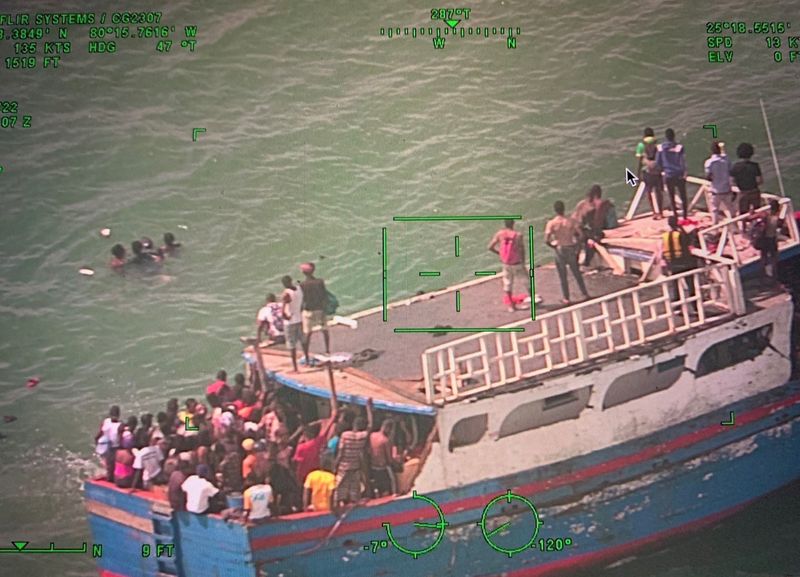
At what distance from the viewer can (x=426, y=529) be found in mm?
7820

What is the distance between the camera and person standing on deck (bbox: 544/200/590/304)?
8.22 meters

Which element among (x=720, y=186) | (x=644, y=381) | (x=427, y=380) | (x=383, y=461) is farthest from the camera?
(x=720, y=186)

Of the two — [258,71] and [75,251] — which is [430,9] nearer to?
[258,71]

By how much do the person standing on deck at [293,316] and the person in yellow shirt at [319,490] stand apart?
77cm

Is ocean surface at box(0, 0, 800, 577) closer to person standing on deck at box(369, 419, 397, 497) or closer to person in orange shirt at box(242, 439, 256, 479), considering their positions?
person in orange shirt at box(242, 439, 256, 479)

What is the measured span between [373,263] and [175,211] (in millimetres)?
1219

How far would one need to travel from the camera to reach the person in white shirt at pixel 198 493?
25.1 ft

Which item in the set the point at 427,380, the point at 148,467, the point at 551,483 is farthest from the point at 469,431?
the point at 148,467

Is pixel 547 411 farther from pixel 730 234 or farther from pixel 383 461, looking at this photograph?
pixel 730 234

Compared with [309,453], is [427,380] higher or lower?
higher

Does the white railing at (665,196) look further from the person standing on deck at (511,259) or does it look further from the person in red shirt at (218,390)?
the person in red shirt at (218,390)

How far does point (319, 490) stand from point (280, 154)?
2.05m

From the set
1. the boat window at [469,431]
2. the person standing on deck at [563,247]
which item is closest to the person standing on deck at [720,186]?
the person standing on deck at [563,247]

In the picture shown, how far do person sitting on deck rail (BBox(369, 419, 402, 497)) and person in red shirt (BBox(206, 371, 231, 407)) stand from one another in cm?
93
